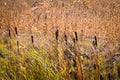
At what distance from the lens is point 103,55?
314 centimetres

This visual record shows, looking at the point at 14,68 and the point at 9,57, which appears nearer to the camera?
the point at 14,68

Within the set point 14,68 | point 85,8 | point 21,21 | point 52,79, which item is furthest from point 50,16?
point 52,79

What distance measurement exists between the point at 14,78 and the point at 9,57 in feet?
1.41

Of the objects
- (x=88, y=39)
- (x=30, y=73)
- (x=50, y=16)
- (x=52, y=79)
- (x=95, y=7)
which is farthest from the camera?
(x=95, y=7)

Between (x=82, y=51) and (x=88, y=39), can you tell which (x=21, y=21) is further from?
(x=82, y=51)

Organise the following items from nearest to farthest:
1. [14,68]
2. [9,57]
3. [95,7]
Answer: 1. [14,68]
2. [9,57]
3. [95,7]

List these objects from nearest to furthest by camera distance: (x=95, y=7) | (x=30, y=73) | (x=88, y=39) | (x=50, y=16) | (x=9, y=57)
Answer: (x=30, y=73) < (x=9, y=57) < (x=88, y=39) < (x=50, y=16) < (x=95, y=7)

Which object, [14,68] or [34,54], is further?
[14,68]

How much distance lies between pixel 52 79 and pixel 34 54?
312 millimetres

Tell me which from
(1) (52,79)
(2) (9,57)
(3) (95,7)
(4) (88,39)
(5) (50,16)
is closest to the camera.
Answer: (1) (52,79)

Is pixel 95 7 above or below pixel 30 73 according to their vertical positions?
above

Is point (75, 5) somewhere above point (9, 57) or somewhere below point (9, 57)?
above

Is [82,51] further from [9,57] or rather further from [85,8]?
[85,8]

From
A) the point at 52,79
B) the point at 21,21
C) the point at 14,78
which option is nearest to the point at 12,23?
the point at 21,21
